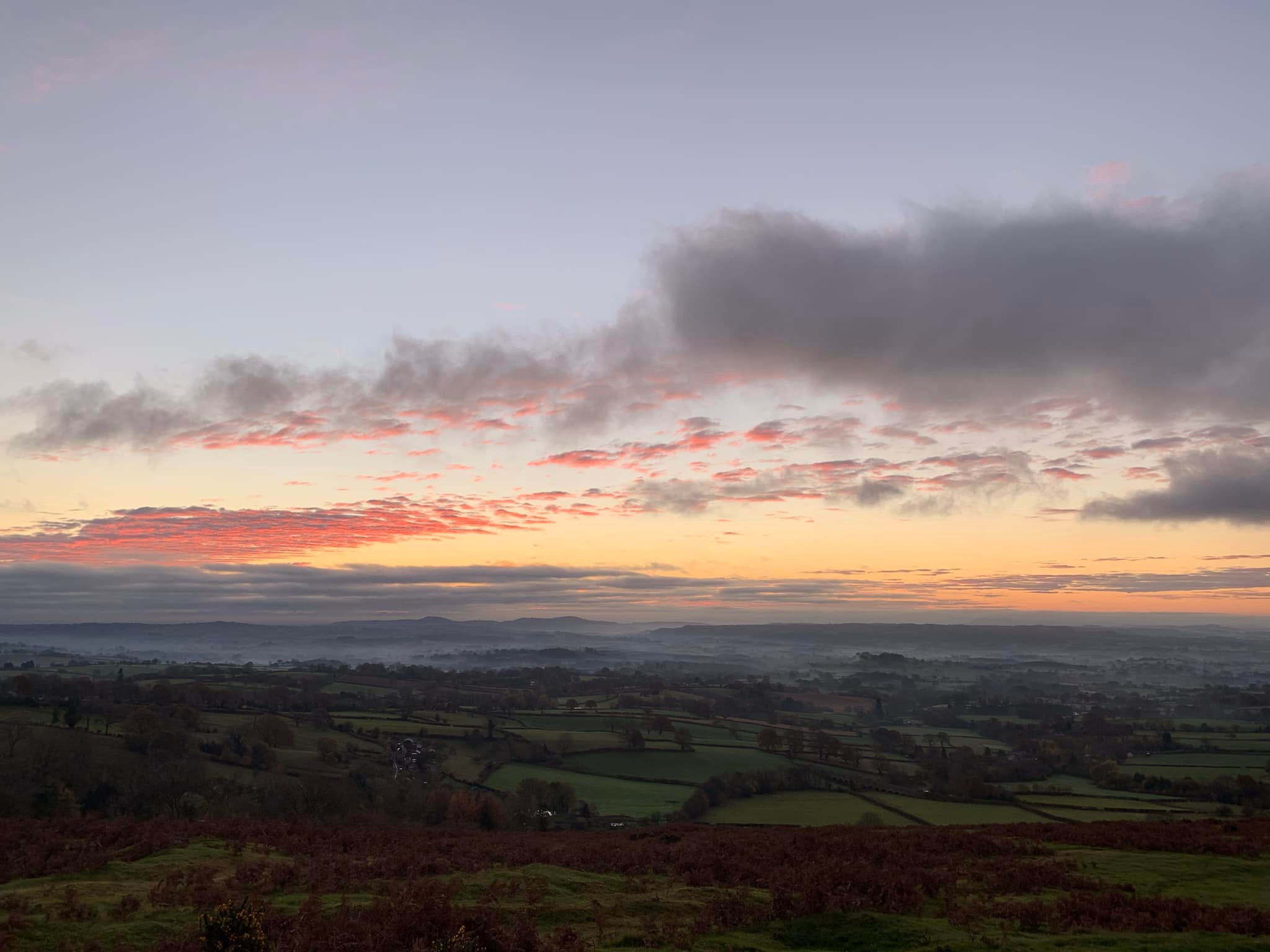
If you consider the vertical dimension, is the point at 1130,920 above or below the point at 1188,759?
above

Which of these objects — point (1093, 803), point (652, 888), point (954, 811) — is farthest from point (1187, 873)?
point (1093, 803)

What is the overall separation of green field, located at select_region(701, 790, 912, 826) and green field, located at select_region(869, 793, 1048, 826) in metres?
1.76

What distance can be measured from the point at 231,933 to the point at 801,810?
53.4 m

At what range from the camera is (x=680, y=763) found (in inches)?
3359

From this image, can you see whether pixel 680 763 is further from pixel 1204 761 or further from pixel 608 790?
pixel 1204 761

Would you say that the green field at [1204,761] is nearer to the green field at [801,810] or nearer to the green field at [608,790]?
the green field at [801,810]

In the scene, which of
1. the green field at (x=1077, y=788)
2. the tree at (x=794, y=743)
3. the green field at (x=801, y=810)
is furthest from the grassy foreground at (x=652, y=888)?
the tree at (x=794, y=743)

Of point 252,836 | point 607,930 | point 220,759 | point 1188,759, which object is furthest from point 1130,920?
point 1188,759

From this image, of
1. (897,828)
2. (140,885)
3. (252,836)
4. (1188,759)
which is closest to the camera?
(140,885)

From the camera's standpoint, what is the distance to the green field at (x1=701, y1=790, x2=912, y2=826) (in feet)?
177

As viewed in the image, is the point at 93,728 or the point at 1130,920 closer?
the point at 1130,920

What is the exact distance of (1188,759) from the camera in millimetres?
86875

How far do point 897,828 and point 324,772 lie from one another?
54.0 metres

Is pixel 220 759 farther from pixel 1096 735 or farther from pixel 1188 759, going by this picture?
pixel 1096 735
